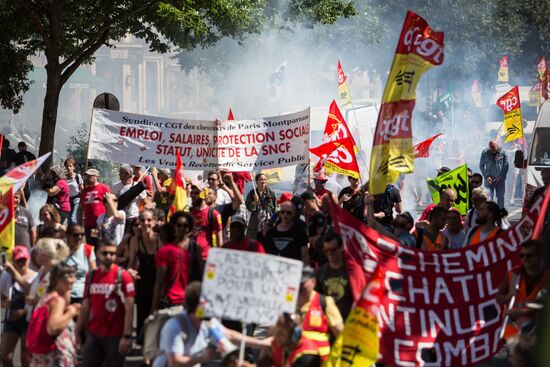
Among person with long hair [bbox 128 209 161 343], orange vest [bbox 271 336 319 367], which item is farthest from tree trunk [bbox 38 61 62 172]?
orange vest [bbox 271 336 319 367]

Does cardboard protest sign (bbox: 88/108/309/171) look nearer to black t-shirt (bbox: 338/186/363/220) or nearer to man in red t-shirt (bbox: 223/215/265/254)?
black t-shirt (bbox: 338/186/363/220)

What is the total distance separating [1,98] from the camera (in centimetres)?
2680

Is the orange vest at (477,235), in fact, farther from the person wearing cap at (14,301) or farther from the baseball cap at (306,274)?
the person wearing cap at (14,301)

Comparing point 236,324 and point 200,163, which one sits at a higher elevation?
point 200,163

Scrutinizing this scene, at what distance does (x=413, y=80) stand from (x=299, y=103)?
57.0 metres

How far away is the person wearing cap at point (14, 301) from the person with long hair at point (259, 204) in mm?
6218

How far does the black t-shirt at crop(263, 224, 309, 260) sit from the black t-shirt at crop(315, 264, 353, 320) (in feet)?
5.36

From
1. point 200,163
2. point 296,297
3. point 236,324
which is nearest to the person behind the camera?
point 296,297

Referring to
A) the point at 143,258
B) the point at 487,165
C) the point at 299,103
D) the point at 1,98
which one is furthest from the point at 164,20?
the point at 299,103

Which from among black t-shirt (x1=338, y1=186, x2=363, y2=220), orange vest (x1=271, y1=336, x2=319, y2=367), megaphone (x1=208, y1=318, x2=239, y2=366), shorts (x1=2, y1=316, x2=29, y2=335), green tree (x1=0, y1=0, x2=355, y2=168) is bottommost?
orange vest (x1=271, y1=336, x2=319, y2=367)

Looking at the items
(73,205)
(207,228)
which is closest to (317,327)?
(207,228)

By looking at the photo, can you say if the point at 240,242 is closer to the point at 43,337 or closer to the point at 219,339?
the point at 43,337

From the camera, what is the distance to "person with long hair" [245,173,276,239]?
16.2m

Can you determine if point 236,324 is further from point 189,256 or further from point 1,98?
point 1,98
